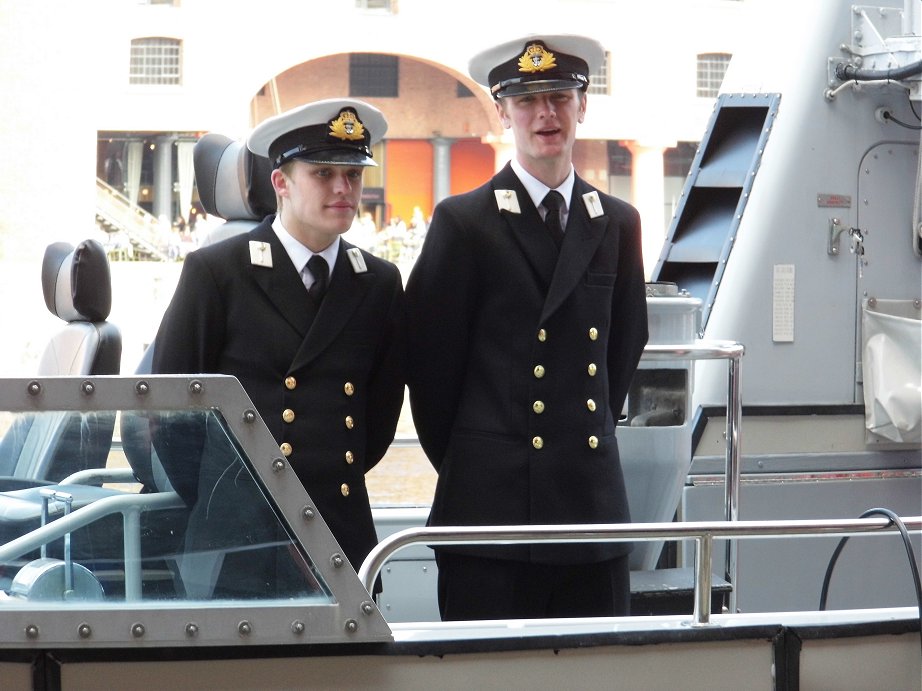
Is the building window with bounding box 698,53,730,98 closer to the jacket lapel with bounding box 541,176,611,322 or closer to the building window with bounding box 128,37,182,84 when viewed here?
the building window with bounding box 128,37,182,84

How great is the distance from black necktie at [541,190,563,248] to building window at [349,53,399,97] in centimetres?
3334

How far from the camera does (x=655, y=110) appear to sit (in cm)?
3256

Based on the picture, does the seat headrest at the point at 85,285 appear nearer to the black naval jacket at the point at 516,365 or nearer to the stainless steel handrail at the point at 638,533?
the black naval jacket at the point at 516,365

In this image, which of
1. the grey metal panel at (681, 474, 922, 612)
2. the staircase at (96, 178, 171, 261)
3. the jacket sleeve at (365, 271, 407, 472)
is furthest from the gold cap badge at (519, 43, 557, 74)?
the staircase at (96, 178, 171, 261)

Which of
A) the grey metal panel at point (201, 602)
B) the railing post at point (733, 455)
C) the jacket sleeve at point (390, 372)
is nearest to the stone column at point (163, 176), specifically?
the railing post at point (733, 455)

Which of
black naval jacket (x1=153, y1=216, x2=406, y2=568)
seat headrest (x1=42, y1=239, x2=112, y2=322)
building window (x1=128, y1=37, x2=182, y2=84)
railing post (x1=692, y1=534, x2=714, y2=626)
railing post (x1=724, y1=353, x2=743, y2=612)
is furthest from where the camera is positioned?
building window (x1=128, y1=37, x2=182, y2=84)

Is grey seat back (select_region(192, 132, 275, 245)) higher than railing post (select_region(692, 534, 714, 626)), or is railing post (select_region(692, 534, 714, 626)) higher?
grey seat back (select_region(192, 132, 275, 245))

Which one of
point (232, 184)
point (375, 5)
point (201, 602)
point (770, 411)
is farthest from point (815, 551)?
point (375, 5)

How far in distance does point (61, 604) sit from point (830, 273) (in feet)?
12.4

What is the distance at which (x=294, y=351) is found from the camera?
275 cm

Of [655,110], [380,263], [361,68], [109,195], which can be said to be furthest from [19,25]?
[380,263]

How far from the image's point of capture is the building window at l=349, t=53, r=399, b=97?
3575 centimetres

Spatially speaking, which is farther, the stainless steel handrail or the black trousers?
the black trousers

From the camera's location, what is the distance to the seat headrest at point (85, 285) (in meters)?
4.44
